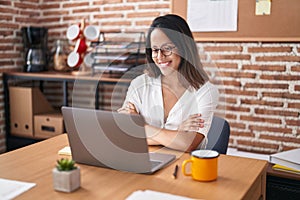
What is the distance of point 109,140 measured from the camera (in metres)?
1.33

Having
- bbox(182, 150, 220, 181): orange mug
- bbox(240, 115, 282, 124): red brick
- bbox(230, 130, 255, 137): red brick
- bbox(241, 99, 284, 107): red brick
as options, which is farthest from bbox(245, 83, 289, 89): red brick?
bbox(182, 150, 220, 181): orange mug

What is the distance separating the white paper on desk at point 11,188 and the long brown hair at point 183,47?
1.05 metres

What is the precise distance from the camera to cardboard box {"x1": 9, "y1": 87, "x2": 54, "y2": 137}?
330 centimetres

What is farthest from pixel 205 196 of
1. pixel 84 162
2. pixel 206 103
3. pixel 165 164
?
pixel 206 103

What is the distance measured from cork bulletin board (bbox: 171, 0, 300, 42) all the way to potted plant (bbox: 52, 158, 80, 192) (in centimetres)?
193

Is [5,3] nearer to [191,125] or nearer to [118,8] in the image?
[118,8]

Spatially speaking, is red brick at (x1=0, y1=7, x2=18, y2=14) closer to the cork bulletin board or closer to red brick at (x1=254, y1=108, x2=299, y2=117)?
the cork bulletin board

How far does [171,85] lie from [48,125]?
1490mm

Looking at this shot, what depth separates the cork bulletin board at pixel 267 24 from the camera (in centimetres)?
261

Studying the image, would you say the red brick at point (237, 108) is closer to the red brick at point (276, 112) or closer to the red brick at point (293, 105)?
the red brick at point (276, 112)

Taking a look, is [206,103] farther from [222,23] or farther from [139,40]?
[139,40]

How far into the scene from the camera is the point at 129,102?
6.72 feet

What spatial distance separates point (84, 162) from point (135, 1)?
2.09 m

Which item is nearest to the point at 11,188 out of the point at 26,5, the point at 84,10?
the point at 84,10
